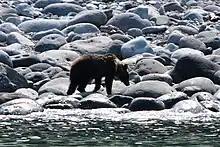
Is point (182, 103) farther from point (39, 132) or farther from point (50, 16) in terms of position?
point (50, 16)

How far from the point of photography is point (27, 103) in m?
14.2

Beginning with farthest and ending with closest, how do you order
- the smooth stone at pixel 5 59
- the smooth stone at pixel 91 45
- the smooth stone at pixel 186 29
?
the smooth stone at pixel 186 29 < the smooth stone at pixel 91 45 < the smooth stone at pixel 5 59

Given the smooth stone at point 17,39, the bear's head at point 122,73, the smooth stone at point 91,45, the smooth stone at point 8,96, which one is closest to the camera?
the smooth stone at point 8,96

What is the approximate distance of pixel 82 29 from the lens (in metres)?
22.8

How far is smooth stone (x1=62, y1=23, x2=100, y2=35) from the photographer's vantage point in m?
22.8

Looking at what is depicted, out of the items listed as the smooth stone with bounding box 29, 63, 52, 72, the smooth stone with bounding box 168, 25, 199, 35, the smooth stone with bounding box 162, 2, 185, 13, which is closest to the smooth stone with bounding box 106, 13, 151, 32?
the smooth stone with bounding box 168, 25, 199, 35

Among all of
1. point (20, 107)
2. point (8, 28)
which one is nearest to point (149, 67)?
point (20, 107)

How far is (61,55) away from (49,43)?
4.94 feet

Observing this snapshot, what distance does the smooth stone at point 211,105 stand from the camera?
14375mm

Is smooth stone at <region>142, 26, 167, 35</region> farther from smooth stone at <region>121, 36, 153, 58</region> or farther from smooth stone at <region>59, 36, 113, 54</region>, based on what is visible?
smooth stone at <region>121, 36, 153, 58</region>

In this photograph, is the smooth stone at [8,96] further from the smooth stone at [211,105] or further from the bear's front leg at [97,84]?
the smooth stone at [211,105]

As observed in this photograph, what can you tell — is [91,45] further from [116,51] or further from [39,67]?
[39,67]

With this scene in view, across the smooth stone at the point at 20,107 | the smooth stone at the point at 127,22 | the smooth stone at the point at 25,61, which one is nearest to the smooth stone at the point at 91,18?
the smooth stone at the point at 127,22

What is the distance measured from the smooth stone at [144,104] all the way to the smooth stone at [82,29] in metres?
Answer: 8.56
